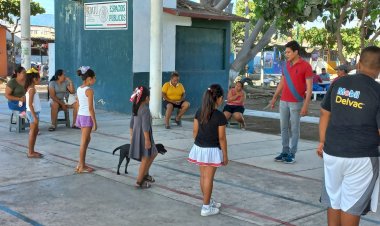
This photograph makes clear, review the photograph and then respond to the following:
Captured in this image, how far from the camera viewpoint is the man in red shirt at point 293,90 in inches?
309

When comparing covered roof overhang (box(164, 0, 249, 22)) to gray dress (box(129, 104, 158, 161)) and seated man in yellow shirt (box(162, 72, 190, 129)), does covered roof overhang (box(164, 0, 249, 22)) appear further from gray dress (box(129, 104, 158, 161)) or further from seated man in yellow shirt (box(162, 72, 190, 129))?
gray dress (box(129, 104, 158, 161))

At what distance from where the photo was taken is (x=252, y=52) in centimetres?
2045

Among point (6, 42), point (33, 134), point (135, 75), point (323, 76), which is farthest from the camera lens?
point (6, 42)

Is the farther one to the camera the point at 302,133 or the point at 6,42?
the point at 6,42

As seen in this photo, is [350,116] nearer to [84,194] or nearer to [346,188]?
[346,188]

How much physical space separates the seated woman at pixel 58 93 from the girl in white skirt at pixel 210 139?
20.3 feet

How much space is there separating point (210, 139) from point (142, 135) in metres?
1.38

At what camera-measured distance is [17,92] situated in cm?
1037

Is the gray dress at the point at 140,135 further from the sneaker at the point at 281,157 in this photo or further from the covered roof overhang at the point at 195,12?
the covered roof overhang at the point at 195,12

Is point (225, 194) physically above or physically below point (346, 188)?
below

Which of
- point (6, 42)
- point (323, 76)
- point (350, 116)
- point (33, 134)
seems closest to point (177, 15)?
point (33, 134)

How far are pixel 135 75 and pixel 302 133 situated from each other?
4829 mm

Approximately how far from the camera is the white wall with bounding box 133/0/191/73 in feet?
44.8

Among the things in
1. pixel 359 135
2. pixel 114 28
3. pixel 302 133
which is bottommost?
pixel 302 133
